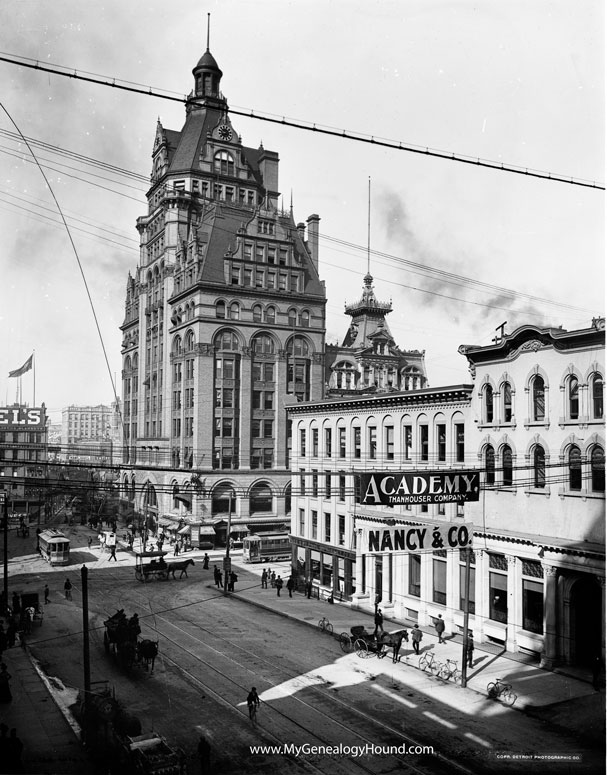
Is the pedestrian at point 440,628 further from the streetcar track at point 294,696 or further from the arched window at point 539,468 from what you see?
the streetcar track at point 294,696

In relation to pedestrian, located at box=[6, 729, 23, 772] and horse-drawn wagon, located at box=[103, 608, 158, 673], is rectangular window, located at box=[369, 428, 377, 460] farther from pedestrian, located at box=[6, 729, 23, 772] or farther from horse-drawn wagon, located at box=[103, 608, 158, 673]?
pedestrian, located at box=[6, 729, 23, 772]

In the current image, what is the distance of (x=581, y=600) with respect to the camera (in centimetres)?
2203

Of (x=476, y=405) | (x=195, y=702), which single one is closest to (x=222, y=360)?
(x=476, y=405)

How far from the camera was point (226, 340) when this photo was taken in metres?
51.5

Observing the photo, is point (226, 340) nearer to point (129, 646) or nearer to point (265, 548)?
point (265, 548)

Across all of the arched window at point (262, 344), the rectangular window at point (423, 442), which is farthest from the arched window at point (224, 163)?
the rectangular window at point (423, 442)

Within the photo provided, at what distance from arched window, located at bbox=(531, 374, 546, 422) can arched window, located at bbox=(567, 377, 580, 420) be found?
46.4 inches

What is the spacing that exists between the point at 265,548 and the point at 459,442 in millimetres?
21831

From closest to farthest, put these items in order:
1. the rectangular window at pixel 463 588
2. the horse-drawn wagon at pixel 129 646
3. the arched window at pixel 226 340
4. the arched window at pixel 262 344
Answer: the horse-drawn wagon at pixel 129 646, the rectangular window at pixel 463 588, the arched window at pixel 226 340, the arched window at pixel 262 344

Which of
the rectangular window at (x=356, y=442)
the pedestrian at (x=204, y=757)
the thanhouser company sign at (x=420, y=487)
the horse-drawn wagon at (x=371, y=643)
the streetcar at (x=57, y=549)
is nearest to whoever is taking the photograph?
the pedestrian at (x=204, y=757)

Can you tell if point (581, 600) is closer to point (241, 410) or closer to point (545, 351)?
point (545, 351)

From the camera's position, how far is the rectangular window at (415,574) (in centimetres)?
2883

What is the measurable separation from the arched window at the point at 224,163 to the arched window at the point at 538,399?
25.1 meters

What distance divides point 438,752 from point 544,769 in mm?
2394
